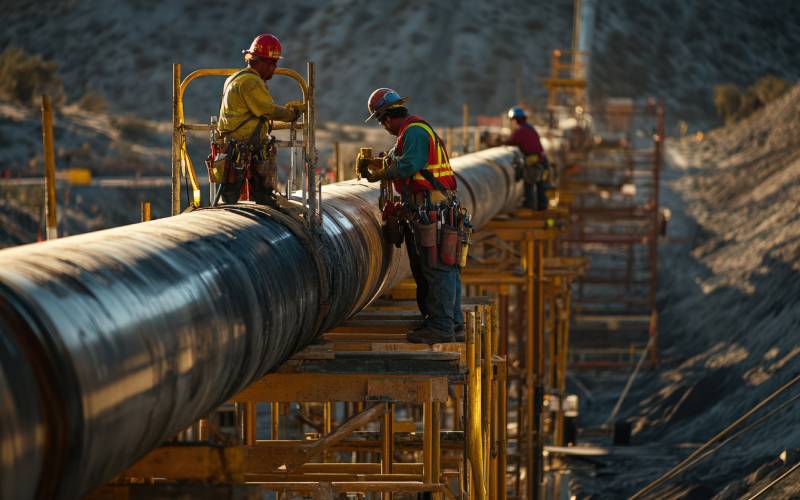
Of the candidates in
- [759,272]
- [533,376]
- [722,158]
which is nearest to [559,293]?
[533,376]

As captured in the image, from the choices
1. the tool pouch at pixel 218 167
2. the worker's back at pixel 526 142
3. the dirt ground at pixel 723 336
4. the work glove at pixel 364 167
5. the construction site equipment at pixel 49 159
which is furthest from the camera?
the dirt ground at pixel 723 336

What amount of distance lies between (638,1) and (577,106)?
53275 mm

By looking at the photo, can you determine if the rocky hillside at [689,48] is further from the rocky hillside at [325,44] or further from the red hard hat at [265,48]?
the red hard hat at [265,48]

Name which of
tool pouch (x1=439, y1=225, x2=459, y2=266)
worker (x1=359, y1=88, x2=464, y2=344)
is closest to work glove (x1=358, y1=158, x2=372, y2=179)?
worker (x1=359, y1=88, x2=464, y2=344)

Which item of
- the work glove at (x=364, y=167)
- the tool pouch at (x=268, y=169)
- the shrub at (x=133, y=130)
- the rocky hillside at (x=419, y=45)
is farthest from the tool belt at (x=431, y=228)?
the rocky hillside at (x=419, y=45)

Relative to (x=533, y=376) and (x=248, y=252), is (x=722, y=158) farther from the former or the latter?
(x=248, y=252)

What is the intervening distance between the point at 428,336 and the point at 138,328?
4.37 meters

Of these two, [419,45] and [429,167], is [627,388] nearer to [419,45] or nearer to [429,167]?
[429,167]

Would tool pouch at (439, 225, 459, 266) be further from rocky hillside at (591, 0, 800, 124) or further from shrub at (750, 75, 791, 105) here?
rocky hillside at (591, 0, 800, 124)

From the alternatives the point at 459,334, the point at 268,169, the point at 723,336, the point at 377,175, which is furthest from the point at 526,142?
the point at 723,336

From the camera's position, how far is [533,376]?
817 inches

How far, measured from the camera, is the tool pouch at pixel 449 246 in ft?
31.7

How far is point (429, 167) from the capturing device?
991 cm

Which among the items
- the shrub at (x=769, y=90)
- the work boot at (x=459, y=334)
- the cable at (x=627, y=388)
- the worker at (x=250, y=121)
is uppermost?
the shrub at (x=769, y=90)
